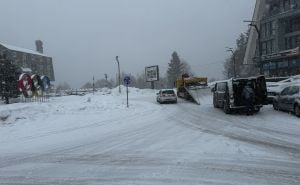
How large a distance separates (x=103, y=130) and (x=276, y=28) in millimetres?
46565

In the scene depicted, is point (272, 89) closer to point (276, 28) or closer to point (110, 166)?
point (110, 166)

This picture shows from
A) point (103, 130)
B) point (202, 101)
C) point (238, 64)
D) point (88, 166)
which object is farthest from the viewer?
point (238, 64)

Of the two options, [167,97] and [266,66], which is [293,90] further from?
[266,66]

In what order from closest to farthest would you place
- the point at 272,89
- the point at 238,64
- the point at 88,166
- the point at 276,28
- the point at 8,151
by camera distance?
the point at 88,166 < the point at 8,151 < the point at 272,89 < the point at 276,28 < the point at 238,64

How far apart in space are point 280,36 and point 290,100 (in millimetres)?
40040

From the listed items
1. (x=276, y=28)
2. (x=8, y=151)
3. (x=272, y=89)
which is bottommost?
(x=8, y=151)

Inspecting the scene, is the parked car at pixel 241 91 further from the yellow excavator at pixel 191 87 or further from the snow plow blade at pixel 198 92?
the snow plow blade at pixel 198 92

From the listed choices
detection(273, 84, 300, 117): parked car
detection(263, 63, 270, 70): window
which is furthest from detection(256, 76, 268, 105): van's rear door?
detection(263, 63, 270, 70): window

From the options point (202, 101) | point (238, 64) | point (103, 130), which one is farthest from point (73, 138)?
point (238, 64)

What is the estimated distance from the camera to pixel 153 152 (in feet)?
35.5

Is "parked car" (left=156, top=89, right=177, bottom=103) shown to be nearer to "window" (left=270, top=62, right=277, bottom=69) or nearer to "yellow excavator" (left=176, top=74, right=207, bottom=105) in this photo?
"yellow excavator" (left=176, top=74, right=207, bottom=105)

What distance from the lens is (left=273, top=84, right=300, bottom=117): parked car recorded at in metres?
18.1

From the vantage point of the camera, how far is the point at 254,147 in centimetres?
1103

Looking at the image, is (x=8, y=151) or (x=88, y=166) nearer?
(x=88, y=166)
